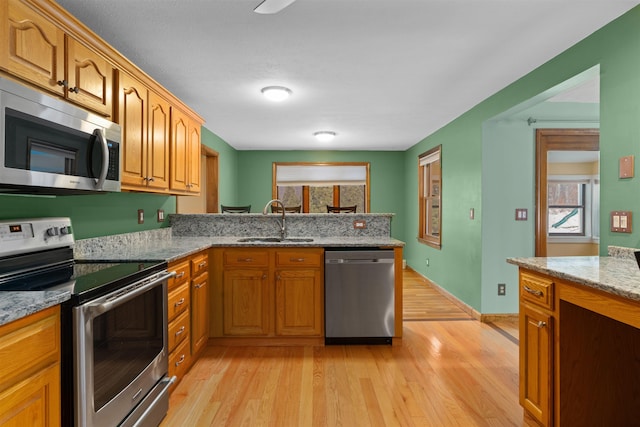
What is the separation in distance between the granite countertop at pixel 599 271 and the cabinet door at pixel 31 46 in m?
2.41

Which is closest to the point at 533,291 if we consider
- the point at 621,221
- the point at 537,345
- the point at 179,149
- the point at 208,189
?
the point at 537,345

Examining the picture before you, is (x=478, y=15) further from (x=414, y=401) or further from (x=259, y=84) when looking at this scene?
(x=414, y=401)

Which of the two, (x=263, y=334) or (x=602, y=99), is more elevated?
(x=602, y=99)

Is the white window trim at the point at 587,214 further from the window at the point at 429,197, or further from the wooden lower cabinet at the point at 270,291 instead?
the wooden lower cabinet at the point at 270,291

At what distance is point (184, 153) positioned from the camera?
3.04 metres

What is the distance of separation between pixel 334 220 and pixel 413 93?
143cm

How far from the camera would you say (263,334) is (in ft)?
9.64

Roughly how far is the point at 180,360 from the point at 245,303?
2.34 feet

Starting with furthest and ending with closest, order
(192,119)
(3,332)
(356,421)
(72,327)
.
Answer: (192,119) < (356,421) < (72,327) < (3,332)

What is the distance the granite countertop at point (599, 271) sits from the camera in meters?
1.30

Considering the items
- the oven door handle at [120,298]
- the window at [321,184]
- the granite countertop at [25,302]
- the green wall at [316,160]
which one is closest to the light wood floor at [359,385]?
the oven door handle at [120,298]

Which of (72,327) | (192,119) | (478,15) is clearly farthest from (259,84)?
(72,327)

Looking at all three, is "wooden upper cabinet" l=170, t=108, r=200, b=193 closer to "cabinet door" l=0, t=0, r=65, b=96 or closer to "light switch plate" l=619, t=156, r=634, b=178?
"cabinet door" l=0, t=0, r=65, b=96

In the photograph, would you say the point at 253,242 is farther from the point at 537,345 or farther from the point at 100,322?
the point at 537,345
